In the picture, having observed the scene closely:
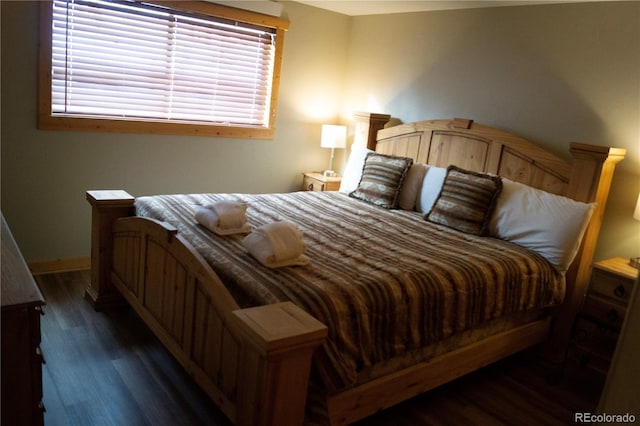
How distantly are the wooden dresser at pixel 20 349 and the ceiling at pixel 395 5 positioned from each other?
3322mm

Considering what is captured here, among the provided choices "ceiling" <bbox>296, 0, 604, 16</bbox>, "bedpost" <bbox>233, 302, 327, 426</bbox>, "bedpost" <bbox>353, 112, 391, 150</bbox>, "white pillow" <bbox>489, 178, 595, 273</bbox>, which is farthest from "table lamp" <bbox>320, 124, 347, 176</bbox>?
"bedpost" <bbox>233, 302, 327, 426</bbox>

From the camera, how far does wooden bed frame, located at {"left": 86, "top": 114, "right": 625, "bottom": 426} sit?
163cm

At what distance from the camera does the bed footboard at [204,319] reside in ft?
5.24

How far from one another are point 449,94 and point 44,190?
306 cm

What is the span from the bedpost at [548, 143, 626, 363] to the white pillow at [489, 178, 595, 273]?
3.7 inches

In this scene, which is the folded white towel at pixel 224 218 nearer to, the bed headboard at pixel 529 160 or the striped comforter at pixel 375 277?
the striped comforter at pixel 375 277

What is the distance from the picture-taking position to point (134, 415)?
85.4 inches

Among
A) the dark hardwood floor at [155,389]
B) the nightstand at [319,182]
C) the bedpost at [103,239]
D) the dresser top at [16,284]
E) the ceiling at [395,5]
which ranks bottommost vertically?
the dark hardwood floor at [155,389]

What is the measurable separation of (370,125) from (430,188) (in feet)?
3.36

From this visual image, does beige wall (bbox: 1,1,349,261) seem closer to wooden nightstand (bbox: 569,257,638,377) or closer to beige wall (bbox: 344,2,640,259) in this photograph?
beige wall (bbox: 344,2,640,259)

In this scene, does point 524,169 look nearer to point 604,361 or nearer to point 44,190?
point 604,361

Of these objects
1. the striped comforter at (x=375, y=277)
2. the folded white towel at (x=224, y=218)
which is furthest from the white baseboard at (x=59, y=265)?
the folded white towel at (x=224, y=218)

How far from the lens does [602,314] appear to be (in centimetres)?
275

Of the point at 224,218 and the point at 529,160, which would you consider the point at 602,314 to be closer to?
the point at 529,160
